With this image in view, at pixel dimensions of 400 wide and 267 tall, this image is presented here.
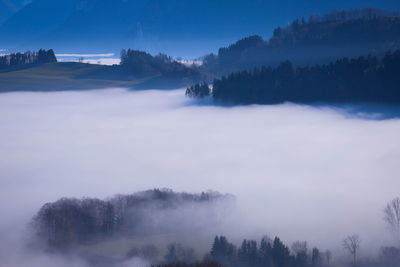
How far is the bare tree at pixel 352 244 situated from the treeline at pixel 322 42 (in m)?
103

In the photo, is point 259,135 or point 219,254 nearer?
point 219,254

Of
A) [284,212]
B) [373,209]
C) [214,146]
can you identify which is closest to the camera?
[373,209]

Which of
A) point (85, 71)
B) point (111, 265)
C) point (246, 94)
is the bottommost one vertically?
point (111, 265)

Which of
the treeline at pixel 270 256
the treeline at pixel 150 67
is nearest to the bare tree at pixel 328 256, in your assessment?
the treeline at pixel 270 256

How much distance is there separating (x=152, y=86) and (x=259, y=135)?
7118 centimetres

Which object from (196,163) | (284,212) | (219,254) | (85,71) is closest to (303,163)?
(196,163)

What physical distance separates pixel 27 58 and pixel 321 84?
13308 cm

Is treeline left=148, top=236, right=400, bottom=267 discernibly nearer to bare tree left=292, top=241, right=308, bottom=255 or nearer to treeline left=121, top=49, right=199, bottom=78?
bare tree left=292, top=241, right=308, bottom=255

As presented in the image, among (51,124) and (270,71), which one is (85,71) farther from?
(270,71)

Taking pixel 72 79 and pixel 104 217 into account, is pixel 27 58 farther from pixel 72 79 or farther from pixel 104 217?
pixel 104 217

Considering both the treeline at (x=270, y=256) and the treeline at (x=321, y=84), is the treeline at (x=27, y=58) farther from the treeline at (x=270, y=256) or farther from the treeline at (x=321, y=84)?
the treeline at (x=270, y=256)

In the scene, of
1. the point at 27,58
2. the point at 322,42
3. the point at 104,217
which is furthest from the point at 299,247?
the point at 27,58

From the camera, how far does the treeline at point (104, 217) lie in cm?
4606

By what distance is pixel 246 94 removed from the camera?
386 ft
